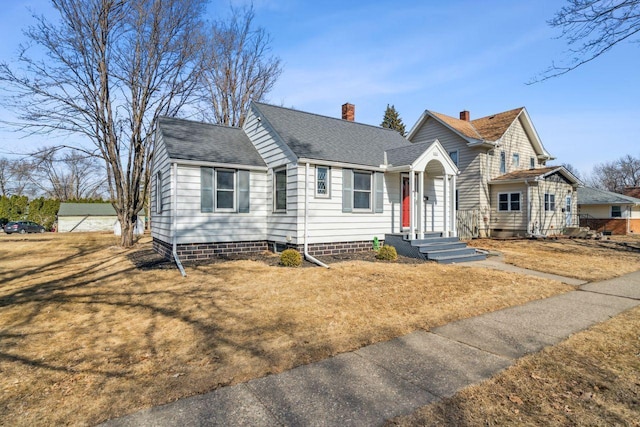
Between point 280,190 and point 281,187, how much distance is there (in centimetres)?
11

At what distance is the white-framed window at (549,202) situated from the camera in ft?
69.8

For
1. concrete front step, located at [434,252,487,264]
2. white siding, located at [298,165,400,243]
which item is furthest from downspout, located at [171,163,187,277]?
concrete front step, located at [434,252,487,264]

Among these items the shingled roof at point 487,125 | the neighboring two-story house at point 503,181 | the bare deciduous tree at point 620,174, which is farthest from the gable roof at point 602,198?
the bare deciduous tree at point 620,174

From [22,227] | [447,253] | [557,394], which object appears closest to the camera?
[557,394]

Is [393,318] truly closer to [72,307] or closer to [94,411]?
[94,411]

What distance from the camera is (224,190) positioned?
1143 centimetres

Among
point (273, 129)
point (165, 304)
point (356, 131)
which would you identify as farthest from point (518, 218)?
point (165, 304)

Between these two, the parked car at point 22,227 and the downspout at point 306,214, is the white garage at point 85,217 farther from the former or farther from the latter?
the downspout at point 306,214

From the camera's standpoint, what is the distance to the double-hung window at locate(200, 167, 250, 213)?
11039mm

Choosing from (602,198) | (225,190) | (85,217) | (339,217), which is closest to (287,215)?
(339,217)

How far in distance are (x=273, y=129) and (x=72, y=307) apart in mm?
7939

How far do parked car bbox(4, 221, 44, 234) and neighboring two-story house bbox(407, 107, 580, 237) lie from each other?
43523 mm

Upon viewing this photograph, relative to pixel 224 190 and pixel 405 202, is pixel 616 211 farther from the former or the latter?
pixel 224 190

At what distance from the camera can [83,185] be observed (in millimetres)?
60969
